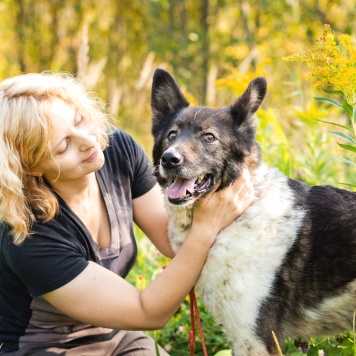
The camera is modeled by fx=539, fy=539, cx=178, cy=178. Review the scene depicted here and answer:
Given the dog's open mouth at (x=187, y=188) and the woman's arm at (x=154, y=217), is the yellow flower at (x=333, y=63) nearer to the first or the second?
the dog's open mouth at (x=187, y=188)

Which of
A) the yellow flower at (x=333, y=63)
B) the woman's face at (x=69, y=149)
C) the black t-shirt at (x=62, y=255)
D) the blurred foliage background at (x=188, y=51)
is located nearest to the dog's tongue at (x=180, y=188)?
the woman's face at (x=69, y=149)

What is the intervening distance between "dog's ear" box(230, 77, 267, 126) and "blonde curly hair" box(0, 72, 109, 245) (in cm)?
75

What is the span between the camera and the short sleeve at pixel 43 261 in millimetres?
2211

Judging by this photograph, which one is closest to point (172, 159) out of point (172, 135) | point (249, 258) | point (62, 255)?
point (172, 135)

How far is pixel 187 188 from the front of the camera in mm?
2238

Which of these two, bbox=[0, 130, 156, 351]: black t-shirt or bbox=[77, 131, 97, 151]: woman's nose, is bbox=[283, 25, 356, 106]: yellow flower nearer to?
bbox=[77, 131, 97, 151]: woman's nose

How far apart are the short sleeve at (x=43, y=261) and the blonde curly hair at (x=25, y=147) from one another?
0.05m

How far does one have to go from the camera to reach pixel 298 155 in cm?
382

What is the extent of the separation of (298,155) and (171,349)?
1.66 metres

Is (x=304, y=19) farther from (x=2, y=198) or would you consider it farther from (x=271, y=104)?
(x=2, y=198)

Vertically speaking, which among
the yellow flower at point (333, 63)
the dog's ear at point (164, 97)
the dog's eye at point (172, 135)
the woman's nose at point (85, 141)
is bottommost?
→ the woman's nose at point (85, 141)

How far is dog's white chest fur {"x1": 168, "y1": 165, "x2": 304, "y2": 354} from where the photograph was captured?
7.08ft

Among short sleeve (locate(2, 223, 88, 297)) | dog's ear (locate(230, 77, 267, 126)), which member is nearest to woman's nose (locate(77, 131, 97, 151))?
short sleeve (locate(2, 223, 88, 297))

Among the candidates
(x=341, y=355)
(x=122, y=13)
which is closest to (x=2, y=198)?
(x=341, y=355)
